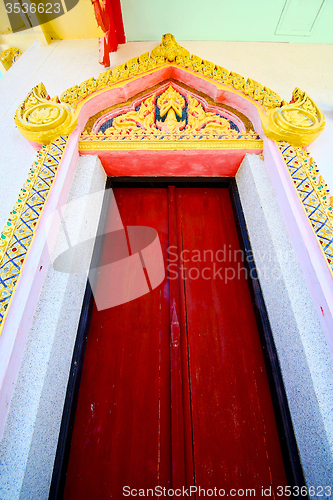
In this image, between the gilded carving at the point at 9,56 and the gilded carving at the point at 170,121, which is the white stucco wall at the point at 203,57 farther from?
the gilded carving at the point at 170,121

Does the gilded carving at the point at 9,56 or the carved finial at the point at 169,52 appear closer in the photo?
the carved finial at the point at 169,52

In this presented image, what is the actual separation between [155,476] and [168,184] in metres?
1.80

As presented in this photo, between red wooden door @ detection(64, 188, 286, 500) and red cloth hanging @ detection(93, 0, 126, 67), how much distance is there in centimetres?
200

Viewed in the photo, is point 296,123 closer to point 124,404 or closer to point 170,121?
point 170,121

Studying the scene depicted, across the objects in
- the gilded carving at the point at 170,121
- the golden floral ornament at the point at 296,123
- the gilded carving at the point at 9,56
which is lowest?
the golden floral ornament at the point at 296,123

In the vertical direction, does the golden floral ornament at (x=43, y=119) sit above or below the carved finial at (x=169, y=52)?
below

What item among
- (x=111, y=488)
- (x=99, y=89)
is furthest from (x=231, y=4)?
(x=111, y=488)

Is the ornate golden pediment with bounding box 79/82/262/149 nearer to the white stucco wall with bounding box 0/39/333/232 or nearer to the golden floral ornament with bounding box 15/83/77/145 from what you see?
the golden floral ornament with bounding box 15/83/77/145

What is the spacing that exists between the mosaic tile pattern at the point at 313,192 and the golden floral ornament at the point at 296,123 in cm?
6

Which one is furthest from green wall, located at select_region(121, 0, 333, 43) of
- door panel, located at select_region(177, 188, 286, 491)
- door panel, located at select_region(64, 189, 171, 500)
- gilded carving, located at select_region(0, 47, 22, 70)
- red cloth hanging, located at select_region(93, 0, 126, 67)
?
door panel, located at select_region(64, 189, 171, 500)

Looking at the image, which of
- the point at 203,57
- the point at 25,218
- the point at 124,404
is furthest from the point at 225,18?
the point at 124,404

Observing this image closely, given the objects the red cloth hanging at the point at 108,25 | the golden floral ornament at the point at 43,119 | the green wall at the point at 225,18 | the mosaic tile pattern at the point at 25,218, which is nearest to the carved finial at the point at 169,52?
the red cloth hanging at the point at 108,25

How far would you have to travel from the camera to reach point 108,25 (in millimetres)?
2285

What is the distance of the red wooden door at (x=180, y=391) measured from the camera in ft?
3.47
